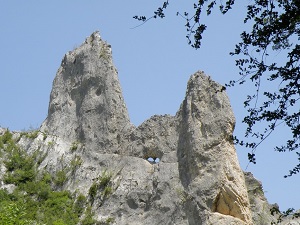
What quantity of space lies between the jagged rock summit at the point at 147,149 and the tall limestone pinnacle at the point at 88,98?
0.04 m

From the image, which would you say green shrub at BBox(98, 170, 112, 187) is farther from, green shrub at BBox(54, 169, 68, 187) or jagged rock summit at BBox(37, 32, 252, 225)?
green shrub at BBox(54, 169, 68, 187)

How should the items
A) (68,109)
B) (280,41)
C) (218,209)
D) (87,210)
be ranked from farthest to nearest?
(68,109) → (87,210) → (218,209) → (280,41)

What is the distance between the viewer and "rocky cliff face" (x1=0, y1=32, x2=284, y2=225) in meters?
25.2

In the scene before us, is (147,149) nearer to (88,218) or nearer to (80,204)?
(80,204)

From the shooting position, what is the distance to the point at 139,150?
2895 cm

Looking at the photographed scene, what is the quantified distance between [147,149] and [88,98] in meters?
4.14

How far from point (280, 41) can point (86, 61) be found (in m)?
23.2

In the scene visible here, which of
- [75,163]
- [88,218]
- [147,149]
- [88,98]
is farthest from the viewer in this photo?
[88,98]

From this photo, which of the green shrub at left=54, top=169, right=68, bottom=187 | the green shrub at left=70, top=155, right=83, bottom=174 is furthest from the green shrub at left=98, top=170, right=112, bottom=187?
the green shrub at left=54, top=169, right=68, bottom=187

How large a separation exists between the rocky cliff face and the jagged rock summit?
35 millimetres

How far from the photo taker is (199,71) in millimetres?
28094

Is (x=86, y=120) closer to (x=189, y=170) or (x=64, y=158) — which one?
(x=64, y=158)

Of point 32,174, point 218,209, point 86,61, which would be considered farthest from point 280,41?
point 86,61

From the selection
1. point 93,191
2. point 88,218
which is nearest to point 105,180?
point 93,191
